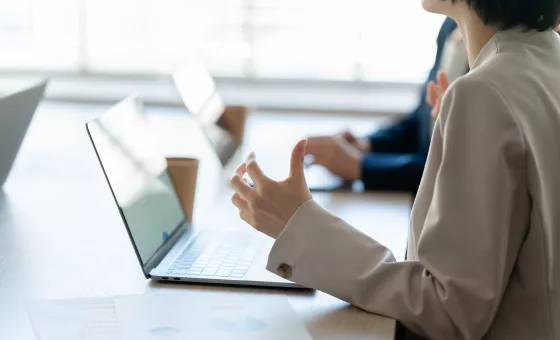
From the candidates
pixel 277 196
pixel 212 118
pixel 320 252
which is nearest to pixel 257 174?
pixel 277 196

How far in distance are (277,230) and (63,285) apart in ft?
1.05

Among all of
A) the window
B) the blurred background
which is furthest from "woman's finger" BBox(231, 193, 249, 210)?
the window

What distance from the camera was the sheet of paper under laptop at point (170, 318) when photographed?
98 cm

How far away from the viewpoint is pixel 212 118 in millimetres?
2125

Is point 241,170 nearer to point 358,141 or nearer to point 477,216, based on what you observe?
point 477,216

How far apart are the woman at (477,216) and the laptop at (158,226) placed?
0.12 m

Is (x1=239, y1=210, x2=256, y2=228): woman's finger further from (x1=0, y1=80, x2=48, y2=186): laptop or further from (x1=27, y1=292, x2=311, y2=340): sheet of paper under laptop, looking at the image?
(x1=0, y1=80, x2=48, y2=186): laptop

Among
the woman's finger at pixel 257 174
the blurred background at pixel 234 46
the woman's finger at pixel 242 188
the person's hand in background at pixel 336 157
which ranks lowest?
the blurred background at pixel 234 46

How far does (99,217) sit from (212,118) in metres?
0.65

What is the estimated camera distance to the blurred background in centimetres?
352

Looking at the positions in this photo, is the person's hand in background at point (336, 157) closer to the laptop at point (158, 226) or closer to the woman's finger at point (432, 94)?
the woman's finger at point (432, 94)

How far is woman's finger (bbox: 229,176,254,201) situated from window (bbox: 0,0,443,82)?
2.47 meters

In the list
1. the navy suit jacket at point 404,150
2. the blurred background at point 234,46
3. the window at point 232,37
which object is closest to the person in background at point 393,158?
the navy suit jacket at point 404,150

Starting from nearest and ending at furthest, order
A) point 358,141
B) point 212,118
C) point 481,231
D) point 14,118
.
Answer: point 481,231
point 14,118
point 212,118
point 358,141
